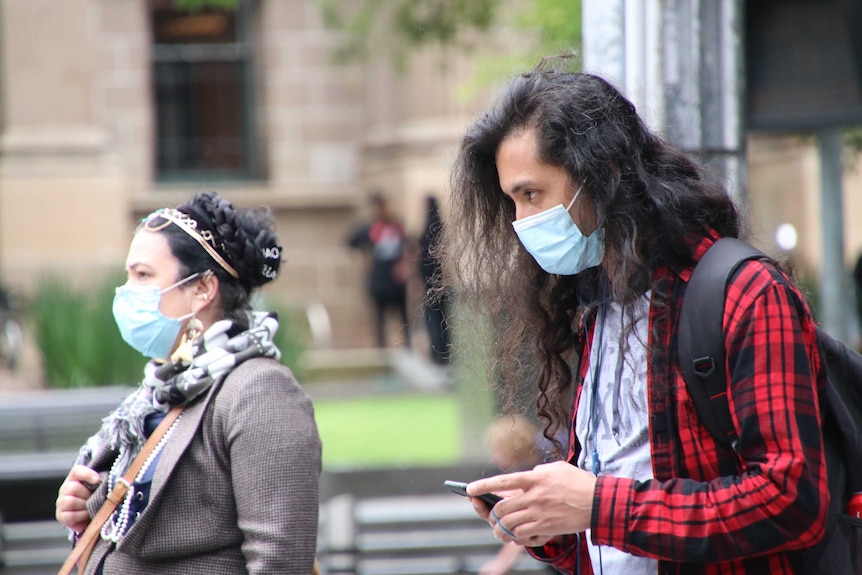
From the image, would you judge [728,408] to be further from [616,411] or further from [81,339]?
[81,339]

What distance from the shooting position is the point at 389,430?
1102cm

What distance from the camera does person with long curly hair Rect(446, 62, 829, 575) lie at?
6.19 ft

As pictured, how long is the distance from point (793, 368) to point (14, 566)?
5.71 meters

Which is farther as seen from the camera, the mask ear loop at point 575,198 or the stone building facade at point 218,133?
the stone building facade at point 218,133

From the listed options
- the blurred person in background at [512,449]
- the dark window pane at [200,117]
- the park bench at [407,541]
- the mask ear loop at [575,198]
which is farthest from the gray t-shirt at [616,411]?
the dark window pane at [200,117]

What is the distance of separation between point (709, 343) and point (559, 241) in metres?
0.38

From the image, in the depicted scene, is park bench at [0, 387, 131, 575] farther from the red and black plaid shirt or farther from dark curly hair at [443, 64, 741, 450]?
the red and black plaid shirt

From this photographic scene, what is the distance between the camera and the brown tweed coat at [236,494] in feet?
8.39

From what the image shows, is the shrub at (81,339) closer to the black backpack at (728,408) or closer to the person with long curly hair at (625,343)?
the person with long curly hair at (625,343)

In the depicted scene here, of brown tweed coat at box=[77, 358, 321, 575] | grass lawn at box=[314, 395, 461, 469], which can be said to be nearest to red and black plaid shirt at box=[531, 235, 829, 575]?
brown tweed coat at box=[77, 358, 321, 575]

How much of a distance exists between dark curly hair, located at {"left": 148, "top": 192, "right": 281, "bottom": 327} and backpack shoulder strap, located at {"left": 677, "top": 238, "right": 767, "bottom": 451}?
51.5 inches

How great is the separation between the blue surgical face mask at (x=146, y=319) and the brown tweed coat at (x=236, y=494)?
13.2 inches

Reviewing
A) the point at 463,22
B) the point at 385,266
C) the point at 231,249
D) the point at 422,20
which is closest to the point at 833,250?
the point at 463,22

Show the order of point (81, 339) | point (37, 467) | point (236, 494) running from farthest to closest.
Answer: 1. point (81, 339)
2. point (37, 467)
3. point (236, 494)
